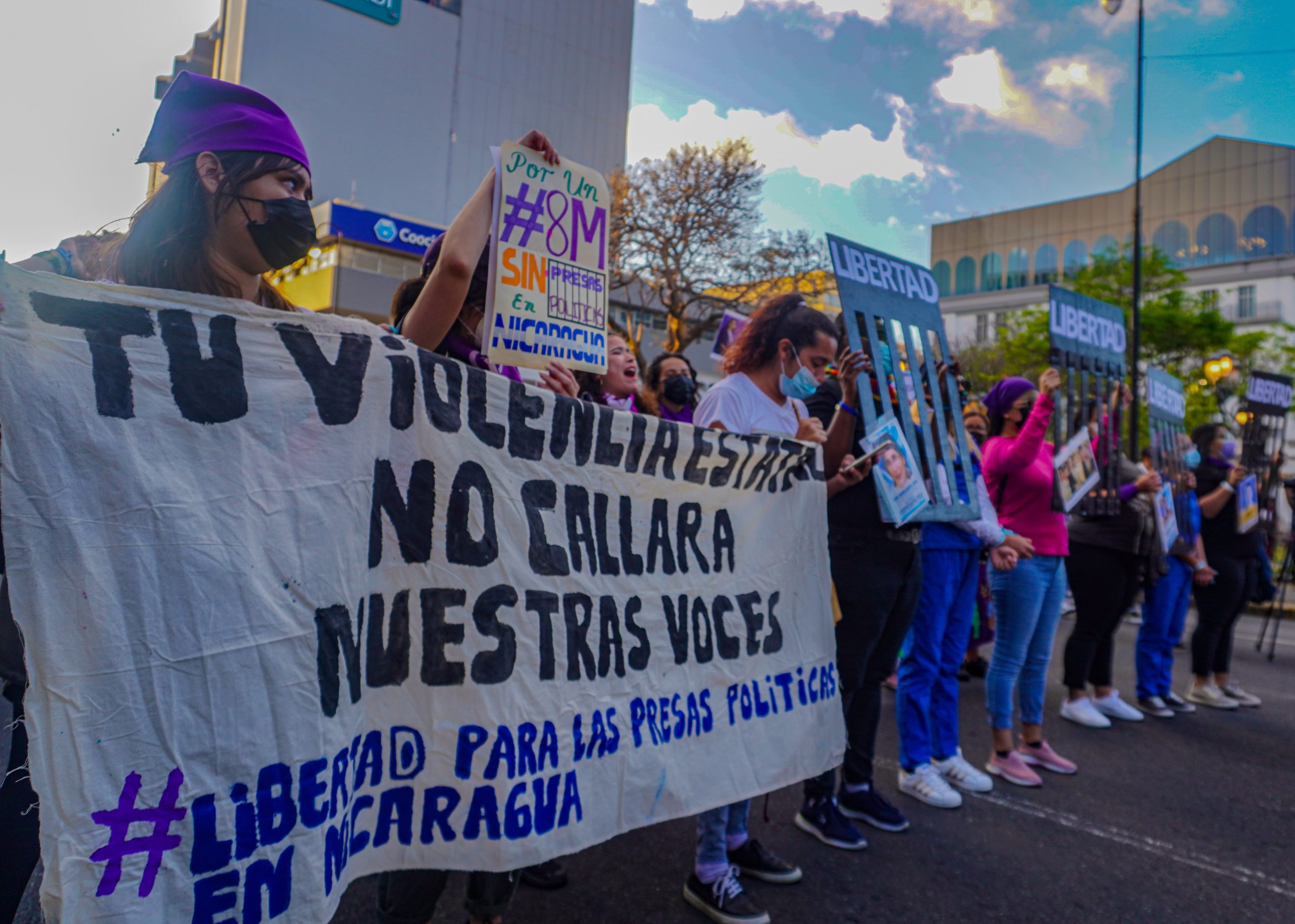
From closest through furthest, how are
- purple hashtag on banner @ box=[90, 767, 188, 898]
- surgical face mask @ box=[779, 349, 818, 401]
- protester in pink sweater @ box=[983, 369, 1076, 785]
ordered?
1. purple hashtag on banner @ box=[90, 767, 188, 898]
2. surgical face mask @ box=[779, 349, 818, 401]
3. protester in pink sweater @ box=[983, 369, 1076, 785]

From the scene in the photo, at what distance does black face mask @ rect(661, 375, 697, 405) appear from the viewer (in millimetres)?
4906

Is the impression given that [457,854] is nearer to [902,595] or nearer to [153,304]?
[153,304]

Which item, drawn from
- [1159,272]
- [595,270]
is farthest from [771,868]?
[1159,272]

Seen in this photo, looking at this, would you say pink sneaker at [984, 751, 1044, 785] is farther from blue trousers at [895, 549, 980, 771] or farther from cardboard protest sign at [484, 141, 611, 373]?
cardboard protest sign at [484, 141, 611, 373]

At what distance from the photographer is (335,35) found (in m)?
31.3

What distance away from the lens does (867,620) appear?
3.21 meters

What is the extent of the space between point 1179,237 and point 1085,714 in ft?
184

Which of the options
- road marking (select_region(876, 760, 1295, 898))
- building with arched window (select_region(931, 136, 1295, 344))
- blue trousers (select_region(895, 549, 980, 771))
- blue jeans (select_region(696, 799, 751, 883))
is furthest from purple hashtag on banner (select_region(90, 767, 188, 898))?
building with arched window (select_region(931, 136, 1295, 344))

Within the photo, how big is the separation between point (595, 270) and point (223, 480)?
4.65 feet

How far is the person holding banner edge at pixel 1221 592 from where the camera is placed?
5.99m

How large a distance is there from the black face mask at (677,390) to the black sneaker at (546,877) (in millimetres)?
2745

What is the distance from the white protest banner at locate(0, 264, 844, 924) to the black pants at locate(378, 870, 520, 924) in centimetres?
14

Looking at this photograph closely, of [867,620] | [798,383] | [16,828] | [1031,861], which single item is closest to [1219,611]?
[1031,861]

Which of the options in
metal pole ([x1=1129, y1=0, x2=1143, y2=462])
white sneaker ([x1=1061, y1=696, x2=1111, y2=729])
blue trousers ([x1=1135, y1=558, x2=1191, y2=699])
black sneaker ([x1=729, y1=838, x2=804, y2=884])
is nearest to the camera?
black sneaker ([x1=729, y1=838, x2=804, y2=884])
